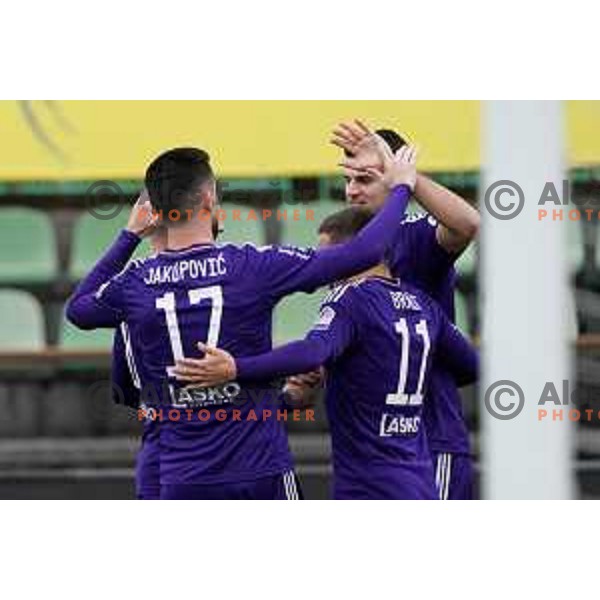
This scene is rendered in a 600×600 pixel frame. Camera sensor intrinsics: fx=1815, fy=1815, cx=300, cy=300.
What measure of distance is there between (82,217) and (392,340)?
9.55ft

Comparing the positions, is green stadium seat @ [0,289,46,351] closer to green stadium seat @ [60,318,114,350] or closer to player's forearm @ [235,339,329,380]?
green stadium seat @ [60,318,114,350]

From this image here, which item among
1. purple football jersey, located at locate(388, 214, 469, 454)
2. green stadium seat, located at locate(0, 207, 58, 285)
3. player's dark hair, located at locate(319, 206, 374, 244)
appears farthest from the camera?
green stadium seat, located at locate(0, 207, 58, 285)

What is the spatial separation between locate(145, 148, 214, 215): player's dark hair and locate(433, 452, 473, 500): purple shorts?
3.24 ft

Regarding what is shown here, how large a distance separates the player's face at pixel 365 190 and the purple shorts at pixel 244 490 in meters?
0.73

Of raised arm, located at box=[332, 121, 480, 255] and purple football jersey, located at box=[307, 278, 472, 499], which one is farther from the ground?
raised arm, located at box=[332, 121, 480, 255]

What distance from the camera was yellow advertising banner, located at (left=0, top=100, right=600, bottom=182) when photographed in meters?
6.19

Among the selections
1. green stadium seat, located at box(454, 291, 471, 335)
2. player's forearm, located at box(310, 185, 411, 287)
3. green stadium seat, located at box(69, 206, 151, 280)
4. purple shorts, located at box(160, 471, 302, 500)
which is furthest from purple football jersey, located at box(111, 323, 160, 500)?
green stadium seat, located at box(69, 206, 151, 280)

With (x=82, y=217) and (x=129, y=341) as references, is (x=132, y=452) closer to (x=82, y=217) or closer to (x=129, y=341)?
(x=82, y=217)

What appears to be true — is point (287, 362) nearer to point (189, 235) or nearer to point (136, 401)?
point (189, 235)

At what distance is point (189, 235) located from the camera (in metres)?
4.64

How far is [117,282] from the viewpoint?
15.4 ft

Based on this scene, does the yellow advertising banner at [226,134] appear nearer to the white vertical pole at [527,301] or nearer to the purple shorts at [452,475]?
the purple shorts at [452,475]

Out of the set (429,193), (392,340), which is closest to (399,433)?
(392,340)

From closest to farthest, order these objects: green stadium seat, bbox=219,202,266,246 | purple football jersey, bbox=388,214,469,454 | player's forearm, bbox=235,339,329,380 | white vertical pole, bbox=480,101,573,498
Answer: white vertical pole, bbox=480,101,573,498 → player's forearm, bbox=235,339,329,380 → purple football jersey, bbox=388,214,469,454 → green stadium seat, bbox=219,202,266,246
